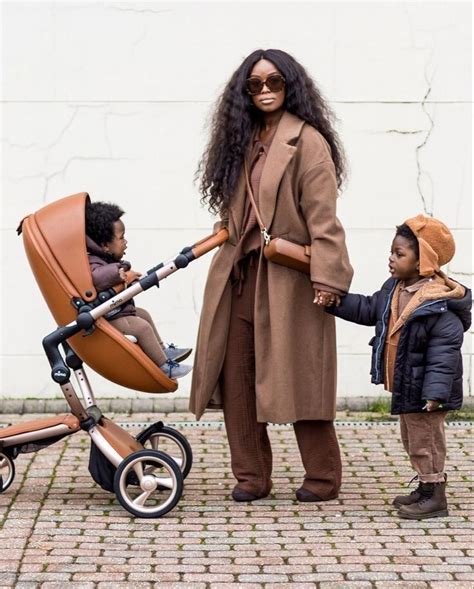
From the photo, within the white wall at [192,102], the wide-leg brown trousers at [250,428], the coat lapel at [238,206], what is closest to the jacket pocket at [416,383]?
the wide-leg brown trousers at [250,428]

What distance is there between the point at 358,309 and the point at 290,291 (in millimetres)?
323

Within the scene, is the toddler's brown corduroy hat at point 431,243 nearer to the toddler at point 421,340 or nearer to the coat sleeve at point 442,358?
the toddler at point 421,340

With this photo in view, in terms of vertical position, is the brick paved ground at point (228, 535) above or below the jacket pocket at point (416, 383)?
below

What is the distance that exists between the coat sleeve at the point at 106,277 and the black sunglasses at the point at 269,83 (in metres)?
1.04

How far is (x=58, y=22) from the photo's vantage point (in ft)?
30.4

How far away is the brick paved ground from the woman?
0.32m

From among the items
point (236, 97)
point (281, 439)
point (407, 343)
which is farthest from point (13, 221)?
point (407, 343)

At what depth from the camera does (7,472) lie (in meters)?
7.29

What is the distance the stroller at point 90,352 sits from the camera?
21.9ft

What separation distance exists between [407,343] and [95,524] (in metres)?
1.60

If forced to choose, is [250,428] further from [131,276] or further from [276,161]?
[276,161]

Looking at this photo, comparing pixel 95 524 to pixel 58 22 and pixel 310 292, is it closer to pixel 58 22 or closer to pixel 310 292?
pixel 310 292

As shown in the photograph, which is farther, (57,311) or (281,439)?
(281,439)

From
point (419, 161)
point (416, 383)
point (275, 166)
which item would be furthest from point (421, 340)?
point (419, 161)
